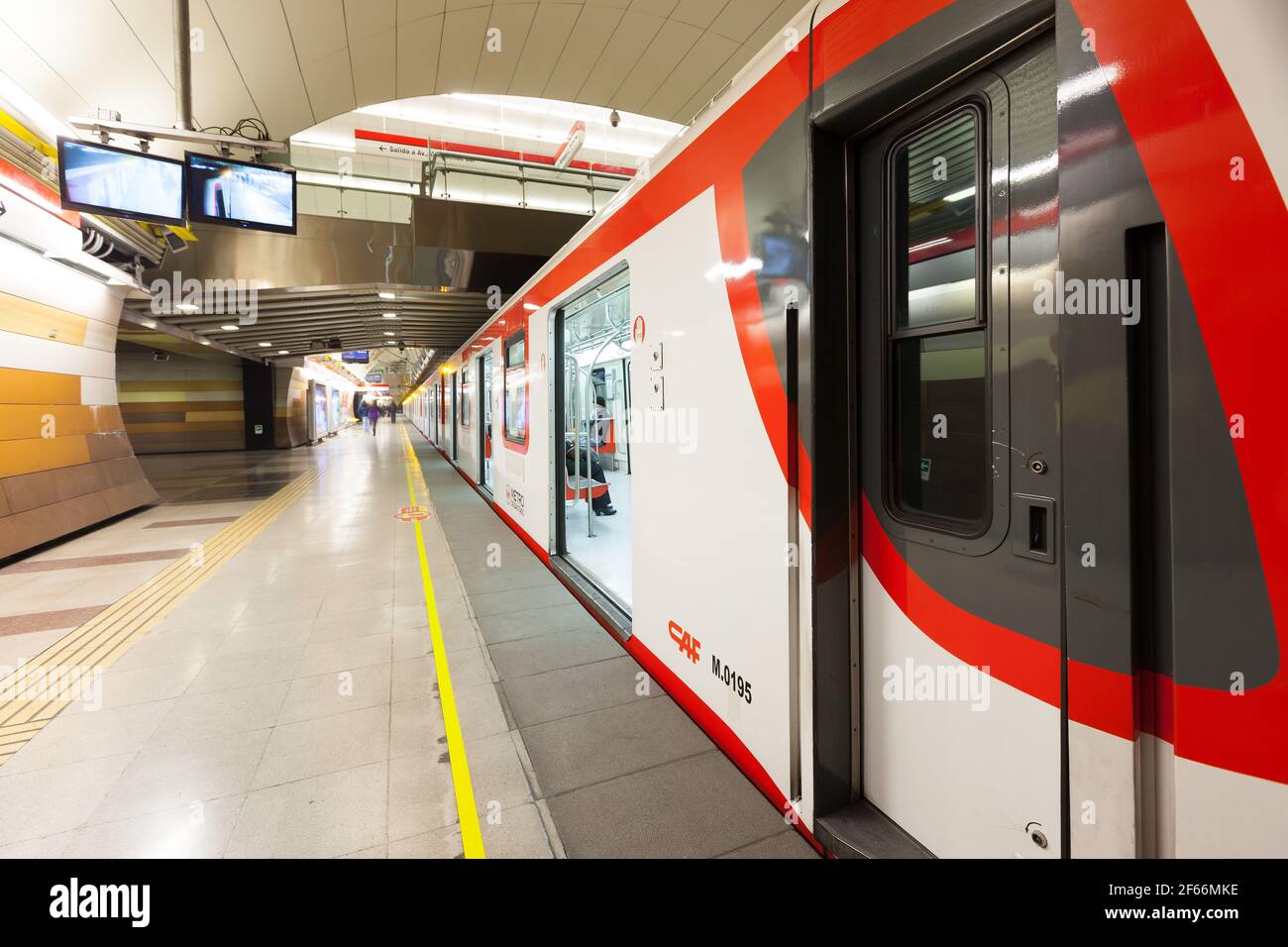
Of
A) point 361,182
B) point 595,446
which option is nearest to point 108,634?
point 595,446

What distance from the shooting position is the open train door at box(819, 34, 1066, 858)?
51.4 inches

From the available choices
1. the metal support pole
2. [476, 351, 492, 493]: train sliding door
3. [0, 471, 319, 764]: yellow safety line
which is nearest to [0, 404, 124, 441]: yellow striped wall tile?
[0, 471, 319, 764]: yellow safety line

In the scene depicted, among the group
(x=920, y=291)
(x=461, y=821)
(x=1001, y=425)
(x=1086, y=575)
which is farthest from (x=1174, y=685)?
(x=461, y=821)

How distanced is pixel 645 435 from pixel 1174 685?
88.7 inches

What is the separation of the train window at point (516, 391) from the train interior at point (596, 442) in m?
0.45

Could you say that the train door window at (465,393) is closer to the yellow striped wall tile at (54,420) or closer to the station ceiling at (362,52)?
the station ceiling at (362,52)

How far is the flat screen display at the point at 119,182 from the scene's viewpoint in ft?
15.4

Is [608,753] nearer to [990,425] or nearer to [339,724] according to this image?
[339,724]

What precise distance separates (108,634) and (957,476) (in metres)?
5.06

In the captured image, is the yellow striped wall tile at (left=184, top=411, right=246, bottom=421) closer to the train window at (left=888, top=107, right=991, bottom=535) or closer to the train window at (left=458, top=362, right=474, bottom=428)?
the train window at (left=458, top=362, right=474, bottom=428)

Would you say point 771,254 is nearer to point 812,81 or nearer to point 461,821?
point 812,81

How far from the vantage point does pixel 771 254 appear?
1.94m

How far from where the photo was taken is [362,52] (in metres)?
5.73

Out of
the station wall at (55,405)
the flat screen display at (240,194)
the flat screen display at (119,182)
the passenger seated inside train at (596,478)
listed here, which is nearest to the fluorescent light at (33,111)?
the flat screen display at (119,182)
